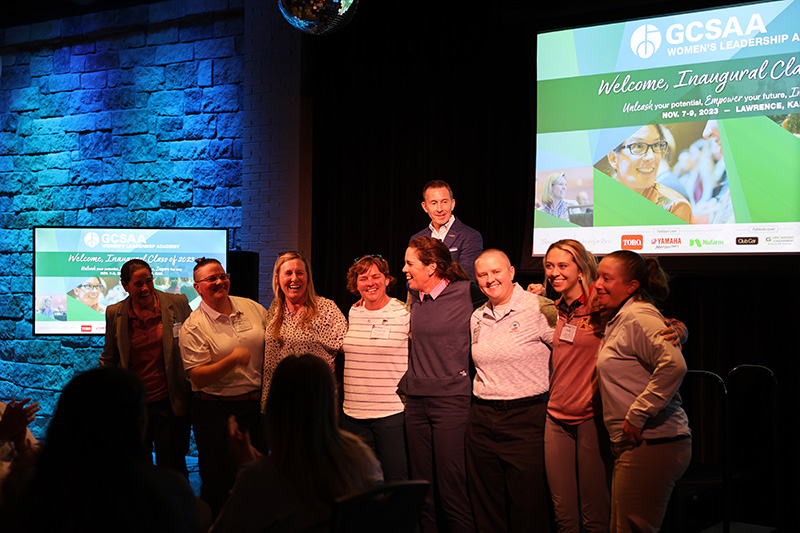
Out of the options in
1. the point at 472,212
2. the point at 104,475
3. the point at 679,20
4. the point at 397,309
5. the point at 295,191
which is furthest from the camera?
the point at 295,191

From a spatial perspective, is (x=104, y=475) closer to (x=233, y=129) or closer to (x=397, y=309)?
(x=397, y=309)

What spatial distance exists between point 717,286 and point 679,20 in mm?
1833

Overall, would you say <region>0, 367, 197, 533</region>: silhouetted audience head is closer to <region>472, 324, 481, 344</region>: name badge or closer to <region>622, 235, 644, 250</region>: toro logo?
<region>472, 324, 481, 344</region>: name badge

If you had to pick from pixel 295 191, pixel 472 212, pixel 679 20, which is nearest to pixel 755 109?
pixel 679 20

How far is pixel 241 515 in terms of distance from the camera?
177cm

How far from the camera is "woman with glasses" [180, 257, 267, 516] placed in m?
3.83

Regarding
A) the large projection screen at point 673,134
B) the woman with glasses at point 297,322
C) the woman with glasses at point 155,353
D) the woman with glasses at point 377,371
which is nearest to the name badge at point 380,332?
the woman with glasses at point 377,371

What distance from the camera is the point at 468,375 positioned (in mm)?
3715

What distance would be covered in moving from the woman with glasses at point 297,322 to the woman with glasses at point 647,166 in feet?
7.73

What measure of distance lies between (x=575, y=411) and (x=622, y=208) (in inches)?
85.2

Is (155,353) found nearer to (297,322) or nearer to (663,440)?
(297,322)

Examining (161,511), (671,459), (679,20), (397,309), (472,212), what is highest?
(679,20)

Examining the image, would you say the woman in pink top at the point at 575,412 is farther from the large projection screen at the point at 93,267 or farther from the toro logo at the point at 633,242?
the large projection screen at the point at 93,267

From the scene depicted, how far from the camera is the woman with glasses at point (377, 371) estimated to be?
374 cm
